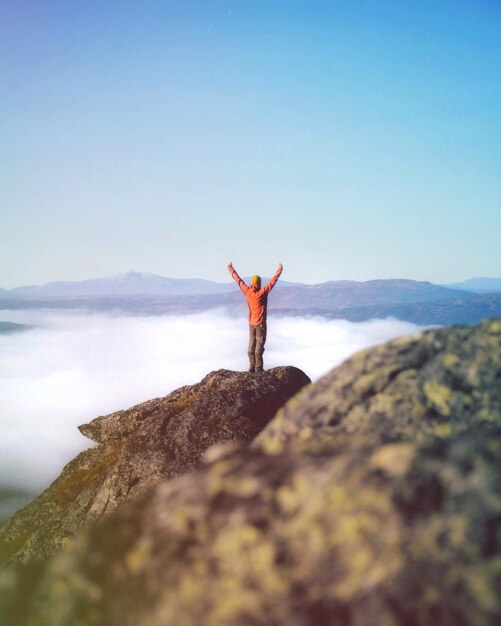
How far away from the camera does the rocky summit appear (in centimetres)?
404

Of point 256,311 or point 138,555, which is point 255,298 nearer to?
point 256,311

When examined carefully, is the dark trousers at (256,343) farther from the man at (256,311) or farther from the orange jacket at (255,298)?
the orange jacket at (255,298)

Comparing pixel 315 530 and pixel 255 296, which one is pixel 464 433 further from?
pixel 255 296

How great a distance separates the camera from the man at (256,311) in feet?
79.2

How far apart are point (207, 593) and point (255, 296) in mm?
20511

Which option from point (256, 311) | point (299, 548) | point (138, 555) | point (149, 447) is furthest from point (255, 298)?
point (299, 548)

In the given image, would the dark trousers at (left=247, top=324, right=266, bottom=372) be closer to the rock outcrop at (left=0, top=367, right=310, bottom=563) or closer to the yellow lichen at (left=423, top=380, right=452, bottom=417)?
the rock outcrop at (left=0, top=367, right=310, bottom=563)

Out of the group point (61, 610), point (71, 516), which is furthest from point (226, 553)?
point (71, 516)

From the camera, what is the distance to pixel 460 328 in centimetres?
689

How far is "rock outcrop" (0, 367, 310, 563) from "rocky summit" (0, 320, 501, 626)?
514 inches

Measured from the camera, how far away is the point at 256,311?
81.0 feet

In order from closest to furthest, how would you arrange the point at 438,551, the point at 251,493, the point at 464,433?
the point at 438,551, the point at 251,493, the point at 464,433

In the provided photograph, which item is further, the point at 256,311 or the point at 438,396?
the point at 256,311

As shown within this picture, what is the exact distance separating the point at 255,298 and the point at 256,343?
2.45 m
